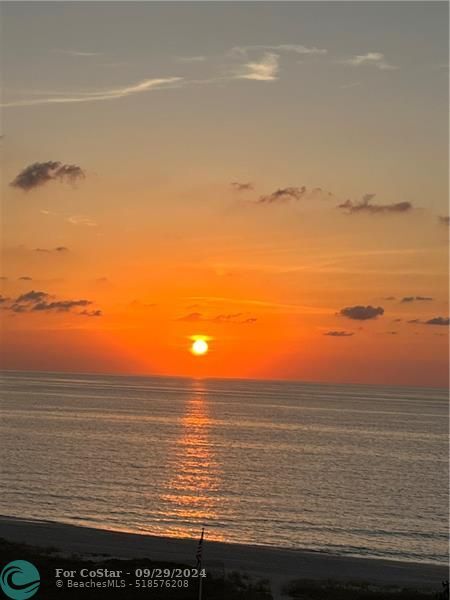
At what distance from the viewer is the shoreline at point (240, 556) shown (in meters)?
54.1

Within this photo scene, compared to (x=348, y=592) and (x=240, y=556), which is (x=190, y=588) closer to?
(x=348, y=592)

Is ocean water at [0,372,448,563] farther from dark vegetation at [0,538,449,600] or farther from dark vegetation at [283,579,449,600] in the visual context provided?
dark vegetation at [0,538,449,600]

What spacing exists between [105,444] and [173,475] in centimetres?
3841

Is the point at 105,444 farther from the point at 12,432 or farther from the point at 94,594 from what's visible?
the point at 94,594

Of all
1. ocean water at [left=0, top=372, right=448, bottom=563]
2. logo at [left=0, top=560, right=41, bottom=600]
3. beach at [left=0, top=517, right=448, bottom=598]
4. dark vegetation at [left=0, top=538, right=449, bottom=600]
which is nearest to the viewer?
logo at [left=0, top=560, right=41, bottom=600]

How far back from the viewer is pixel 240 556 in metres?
58.8

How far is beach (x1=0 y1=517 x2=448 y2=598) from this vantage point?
5403 centimetres

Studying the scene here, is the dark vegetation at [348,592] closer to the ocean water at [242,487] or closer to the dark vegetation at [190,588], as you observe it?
the dark vegetation at [190,588]

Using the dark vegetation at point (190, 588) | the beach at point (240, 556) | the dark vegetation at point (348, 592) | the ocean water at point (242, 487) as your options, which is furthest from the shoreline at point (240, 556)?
the ocean water at point (242, 487)

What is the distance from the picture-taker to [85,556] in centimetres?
5353

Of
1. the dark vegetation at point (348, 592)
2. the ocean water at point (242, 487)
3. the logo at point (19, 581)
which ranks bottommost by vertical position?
the dark vegetation at point (348, 592)

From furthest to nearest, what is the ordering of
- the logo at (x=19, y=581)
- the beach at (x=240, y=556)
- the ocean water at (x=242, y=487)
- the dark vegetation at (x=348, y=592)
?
1. the ocean water at (x=242, y=487)
2. the beach at (x=240, y=556)
3. the dark vegetation at (x=348, y=592)
4. the logo at (x=19, y=581)

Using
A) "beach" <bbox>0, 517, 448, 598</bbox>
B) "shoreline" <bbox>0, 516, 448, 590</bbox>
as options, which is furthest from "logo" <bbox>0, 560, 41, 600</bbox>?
"shoreline" <bbox>0, 516, 448, 590</bbox>

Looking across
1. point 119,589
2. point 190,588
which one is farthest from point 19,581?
point 190,588
